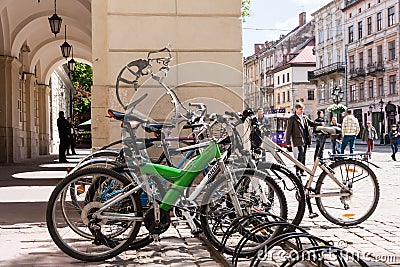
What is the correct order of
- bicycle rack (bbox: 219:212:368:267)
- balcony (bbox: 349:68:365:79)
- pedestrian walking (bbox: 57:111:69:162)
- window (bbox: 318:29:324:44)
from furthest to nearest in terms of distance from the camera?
window (bbox: 318:29:324:44) → balcony (bbox: 349:68:365:79) → pedestrian walking (bbox: 57:111:69:162) → bicycle rack (bbox: 219:212:368:267)

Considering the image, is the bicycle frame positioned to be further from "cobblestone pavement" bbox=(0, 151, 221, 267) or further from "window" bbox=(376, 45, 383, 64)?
"window" bbox=(376, 45, 383, 64)

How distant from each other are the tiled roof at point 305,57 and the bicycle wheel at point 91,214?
75920 mm

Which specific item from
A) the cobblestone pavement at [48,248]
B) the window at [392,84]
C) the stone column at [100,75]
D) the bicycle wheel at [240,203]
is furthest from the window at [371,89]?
the bicycle wheel at [240,203]

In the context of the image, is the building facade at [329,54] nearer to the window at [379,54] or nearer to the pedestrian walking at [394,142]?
the window at [379,54]

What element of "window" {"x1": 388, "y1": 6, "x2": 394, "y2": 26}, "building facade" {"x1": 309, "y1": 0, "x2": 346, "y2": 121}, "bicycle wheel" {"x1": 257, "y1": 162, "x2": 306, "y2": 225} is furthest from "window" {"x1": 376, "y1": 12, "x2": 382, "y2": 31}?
"bicycle wheel" {"x1": 257, "y1": 162, "x2": 306, "y2": 225}

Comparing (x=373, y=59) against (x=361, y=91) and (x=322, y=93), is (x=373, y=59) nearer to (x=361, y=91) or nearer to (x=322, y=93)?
(x=361, y=91)

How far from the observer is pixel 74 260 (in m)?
5.01

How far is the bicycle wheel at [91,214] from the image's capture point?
4926mm

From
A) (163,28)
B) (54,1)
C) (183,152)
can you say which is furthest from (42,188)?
(54,1)

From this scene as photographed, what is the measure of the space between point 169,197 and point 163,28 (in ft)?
10.5

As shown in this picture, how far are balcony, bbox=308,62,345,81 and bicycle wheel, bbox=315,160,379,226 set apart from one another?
195 feet

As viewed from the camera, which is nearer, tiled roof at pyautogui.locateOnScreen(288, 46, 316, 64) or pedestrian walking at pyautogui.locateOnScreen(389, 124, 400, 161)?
pedestrian walking at pyautogui.locateOnScreen(389, 124, 400, 161)

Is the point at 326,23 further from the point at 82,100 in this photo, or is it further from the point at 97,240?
the point at 97,240

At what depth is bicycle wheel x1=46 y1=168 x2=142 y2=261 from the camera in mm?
4926
